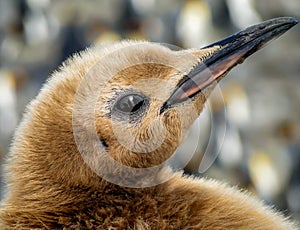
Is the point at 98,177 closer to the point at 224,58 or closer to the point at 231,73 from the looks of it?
the point at 224,58

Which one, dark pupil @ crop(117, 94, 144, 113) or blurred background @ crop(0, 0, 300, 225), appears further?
blurred background @ crop(0, 0, 300, 225)

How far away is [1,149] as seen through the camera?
3268 mm

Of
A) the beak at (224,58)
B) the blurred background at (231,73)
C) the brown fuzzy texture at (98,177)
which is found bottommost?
the brown fuzzy texture at (98,177)

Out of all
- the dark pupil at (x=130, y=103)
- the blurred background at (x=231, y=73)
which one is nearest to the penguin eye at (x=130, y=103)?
the dark pupil at (x=130, y=103)

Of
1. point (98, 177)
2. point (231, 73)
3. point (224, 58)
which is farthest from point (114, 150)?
point (231, 73)

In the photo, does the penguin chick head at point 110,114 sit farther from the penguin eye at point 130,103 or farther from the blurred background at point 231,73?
the blurred background at point 231,73

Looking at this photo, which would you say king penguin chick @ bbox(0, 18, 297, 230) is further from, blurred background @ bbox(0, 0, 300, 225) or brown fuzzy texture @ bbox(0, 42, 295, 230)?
blurred background @ bbox(0, 0, 300, 225)

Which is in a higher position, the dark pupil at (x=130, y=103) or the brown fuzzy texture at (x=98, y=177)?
the dark pupil at (x=130, y=103)

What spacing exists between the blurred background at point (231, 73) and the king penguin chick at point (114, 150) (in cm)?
155

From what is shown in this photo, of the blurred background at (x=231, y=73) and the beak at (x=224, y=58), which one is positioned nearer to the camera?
the beak at (x=224, y=58)

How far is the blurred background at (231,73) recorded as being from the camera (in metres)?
3.03

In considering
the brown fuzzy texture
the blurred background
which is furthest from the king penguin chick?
the blurred background

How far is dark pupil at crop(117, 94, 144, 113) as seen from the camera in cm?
125

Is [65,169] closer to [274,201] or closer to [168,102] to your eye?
[168,102]
